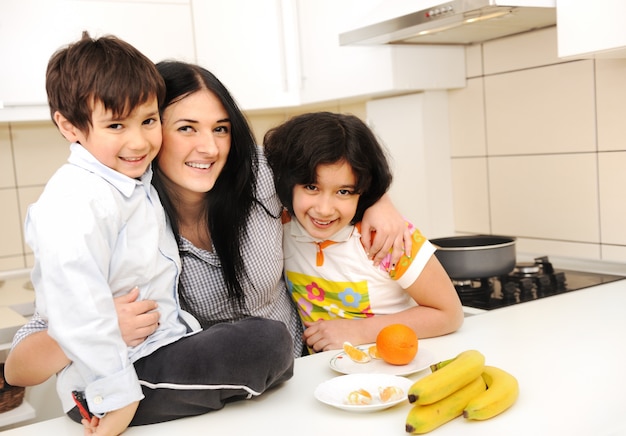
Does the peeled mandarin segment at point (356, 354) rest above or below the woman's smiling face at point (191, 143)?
below

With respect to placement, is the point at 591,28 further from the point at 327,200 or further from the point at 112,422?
the point at 112,422

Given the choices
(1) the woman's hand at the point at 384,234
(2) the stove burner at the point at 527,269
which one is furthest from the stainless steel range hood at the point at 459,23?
(2) the stove burner at the point at 527,269

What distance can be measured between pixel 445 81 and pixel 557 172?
1.47 feet

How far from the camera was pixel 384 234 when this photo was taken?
127 cm

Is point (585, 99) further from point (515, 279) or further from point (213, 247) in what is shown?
point (213, 247)

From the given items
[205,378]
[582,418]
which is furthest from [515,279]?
[205,378]

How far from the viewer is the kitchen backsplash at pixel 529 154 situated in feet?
5.69

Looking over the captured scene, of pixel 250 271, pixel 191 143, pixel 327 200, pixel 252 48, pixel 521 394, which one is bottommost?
pixel 521 394

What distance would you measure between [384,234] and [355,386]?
1.19ft

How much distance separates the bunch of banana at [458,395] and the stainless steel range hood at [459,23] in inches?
33.8

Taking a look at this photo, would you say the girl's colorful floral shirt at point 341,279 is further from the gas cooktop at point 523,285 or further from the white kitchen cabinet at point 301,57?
the white kitchen cabinet at point 301,57

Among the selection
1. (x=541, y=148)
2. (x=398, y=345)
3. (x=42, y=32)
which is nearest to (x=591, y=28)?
(x=541, y=148)

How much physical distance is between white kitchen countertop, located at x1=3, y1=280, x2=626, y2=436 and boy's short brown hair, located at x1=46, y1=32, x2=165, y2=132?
17.6 inches

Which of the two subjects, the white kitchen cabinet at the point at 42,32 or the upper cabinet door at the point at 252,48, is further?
the upper cabinet door at the point at 252,48
